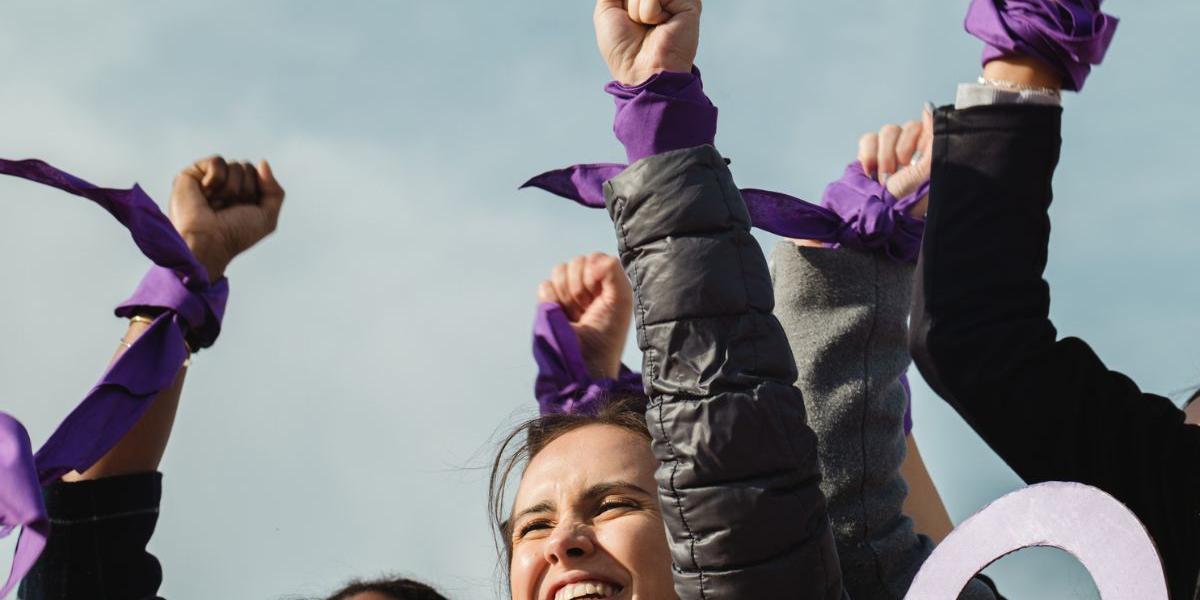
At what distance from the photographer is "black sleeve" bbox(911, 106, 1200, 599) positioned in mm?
2129

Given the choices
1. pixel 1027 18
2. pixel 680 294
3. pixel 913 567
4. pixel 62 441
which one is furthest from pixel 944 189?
pixel 62 441

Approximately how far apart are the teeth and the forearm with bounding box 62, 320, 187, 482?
3.41 ft


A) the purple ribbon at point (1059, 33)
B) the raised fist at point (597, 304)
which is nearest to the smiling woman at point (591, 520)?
the raised fist at point (597, 304)

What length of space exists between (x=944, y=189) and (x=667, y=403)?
0.48 meters

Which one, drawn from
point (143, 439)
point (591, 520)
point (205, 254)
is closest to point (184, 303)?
point (205, 254)

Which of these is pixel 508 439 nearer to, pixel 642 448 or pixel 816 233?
pixel 642 448

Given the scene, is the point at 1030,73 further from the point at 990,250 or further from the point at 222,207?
the point at 222,207

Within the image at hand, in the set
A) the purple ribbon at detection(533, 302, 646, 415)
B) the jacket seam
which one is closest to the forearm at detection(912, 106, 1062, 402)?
the jacket seam

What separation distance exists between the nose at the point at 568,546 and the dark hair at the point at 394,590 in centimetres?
90

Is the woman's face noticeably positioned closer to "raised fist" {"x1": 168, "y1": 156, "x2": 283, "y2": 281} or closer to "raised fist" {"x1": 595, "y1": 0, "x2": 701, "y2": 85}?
"raised fist" {"x1": 595, "y1": 0, "x2": 701, "y2": 85}

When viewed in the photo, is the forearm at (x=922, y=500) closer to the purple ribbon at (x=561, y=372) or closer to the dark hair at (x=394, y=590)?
the purple ribbon at (x=561, y=372)

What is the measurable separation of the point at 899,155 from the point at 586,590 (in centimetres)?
125

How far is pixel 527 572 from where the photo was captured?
2535 millimetres

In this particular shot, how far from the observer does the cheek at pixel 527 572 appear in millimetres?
2523
